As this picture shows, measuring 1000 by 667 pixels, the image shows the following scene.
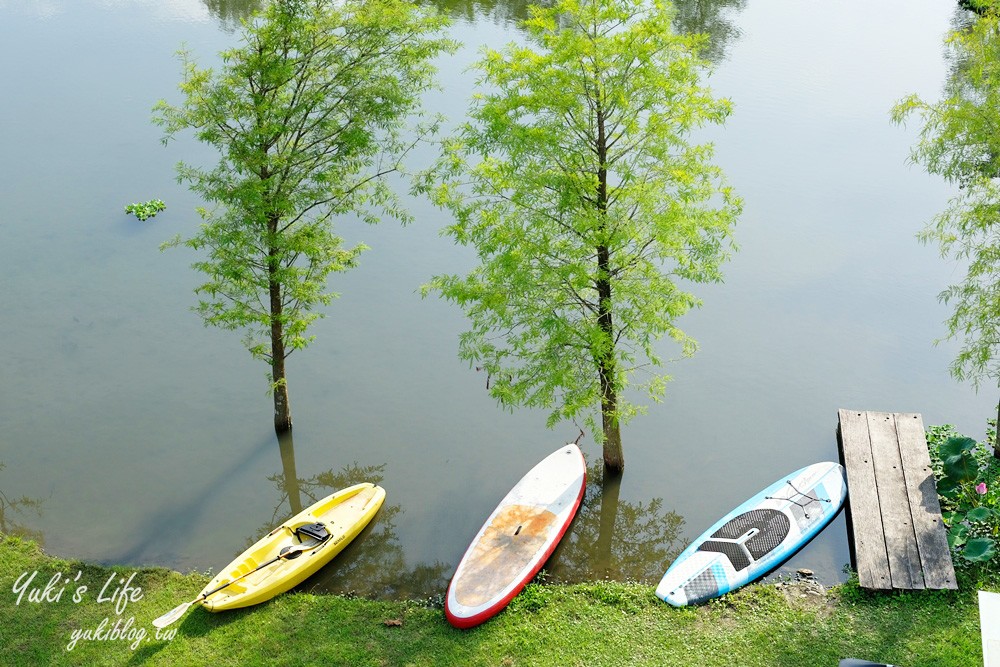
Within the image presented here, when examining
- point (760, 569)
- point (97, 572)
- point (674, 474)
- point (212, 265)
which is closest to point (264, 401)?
point (212, 265)

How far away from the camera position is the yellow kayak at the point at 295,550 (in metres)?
14.4

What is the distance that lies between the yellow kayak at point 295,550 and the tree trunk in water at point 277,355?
2348 mm

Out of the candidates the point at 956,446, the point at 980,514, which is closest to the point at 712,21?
the point at 956,446

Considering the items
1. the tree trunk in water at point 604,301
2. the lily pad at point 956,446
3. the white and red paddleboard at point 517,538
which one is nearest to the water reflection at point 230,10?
the tree trunk in water at point 604,301

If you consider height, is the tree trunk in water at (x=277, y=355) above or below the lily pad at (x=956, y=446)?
above

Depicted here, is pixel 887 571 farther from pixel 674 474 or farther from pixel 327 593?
pixel 327 593

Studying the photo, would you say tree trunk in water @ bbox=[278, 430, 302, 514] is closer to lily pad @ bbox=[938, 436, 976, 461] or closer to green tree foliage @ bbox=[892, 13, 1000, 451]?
lily pad @ bbox=[938, 436, 976, 461]

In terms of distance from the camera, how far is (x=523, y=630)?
45.4 feet

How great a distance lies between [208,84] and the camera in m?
15.5

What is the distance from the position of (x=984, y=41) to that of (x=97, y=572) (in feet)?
52.6

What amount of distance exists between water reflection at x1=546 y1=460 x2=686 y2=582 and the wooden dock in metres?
3.01

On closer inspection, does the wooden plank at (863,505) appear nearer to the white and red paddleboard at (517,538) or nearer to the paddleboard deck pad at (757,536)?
the paddleboard deck pad at (757,536)

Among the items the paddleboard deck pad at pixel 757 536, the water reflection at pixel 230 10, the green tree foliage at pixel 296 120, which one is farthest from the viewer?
the water reflection at pixel 230 10

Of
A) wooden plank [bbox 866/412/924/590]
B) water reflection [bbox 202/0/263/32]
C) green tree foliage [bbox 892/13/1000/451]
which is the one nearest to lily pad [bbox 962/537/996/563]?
wooden plank [bbox 866/412/924/590]
